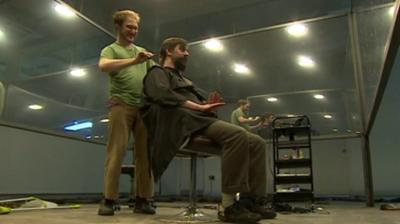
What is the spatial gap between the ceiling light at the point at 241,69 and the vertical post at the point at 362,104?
1.93 metres

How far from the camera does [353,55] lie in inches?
164

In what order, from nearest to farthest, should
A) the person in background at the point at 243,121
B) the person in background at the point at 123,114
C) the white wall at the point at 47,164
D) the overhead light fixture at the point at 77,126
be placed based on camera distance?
the person in background at the point at 123,114 < the white wall at the point at 47,164 < the person in background at the point at 243,121 < the overhead light fixture at the point at 77,126

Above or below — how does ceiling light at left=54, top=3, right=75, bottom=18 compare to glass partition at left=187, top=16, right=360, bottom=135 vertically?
above

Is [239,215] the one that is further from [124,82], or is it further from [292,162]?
[292,162]

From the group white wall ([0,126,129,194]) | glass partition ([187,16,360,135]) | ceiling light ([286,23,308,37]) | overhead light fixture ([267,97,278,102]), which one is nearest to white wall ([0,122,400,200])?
white wall ([0,126,129,194])

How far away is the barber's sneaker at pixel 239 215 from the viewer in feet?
5.62

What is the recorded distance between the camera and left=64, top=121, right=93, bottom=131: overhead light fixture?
461cm

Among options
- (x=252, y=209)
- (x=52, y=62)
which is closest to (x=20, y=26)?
(x=52, y=62)

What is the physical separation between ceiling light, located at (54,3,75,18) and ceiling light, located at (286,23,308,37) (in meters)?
2.69

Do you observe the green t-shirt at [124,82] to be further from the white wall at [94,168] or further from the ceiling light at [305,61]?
the ceiling light at [305,61]

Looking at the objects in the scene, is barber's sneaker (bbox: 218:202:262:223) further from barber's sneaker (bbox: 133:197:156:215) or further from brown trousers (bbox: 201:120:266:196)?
barber's sneaker (bbox: 133:197:156:215)

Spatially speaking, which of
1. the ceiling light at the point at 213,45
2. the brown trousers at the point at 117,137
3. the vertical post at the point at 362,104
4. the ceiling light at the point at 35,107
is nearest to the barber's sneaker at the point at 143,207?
the brown trousers at the point at 117,137


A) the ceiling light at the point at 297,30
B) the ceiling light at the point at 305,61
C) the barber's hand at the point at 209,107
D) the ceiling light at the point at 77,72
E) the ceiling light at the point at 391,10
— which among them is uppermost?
the ceiling light at the point at 297,30

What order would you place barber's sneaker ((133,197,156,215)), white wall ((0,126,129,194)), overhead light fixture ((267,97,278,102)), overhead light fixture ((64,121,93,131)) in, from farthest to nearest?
overhead light fixture ((267,97,278,102)) → overhead light fixture ((64,121,93,131)) → white wall ((0,126,129,194)) → barber's sneaker ((133,197,156,215))
